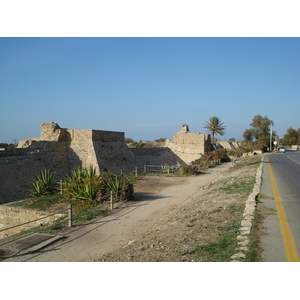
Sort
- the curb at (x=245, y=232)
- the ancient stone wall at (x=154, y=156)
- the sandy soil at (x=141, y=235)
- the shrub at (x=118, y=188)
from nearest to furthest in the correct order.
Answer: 1. the curb at (x=245, y=232)
2. the sandy soil at (x=141, y=235)
3. the shrub at (x=118, y=188)
4. the ancient stone wall at (x=154, y=156)

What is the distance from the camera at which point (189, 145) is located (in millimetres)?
38281

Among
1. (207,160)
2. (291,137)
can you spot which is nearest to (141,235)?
(207,160)

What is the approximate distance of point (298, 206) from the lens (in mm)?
7379

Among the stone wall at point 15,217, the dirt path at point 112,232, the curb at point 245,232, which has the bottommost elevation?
the stone wall at point 15,217

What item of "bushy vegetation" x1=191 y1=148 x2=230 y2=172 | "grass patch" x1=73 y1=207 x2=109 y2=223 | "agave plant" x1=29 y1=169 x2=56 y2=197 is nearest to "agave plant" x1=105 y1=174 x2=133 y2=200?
"grass patch" x1=73 y1=207 x2=109 y2=223

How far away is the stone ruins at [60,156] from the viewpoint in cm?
1661

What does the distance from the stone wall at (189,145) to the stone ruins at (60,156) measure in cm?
871

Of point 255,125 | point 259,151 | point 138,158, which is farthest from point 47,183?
point 255,125

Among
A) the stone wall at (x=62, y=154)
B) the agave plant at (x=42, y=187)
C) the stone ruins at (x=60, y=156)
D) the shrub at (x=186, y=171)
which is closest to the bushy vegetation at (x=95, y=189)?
the agave plant at (x=42, y=187)

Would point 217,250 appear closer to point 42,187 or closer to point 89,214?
point 89,214

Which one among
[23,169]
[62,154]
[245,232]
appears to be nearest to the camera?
[245,232]

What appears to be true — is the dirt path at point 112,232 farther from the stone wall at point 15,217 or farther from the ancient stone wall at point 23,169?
the ancient stone wall at point 23,169

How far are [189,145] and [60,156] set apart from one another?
67.9 ft
